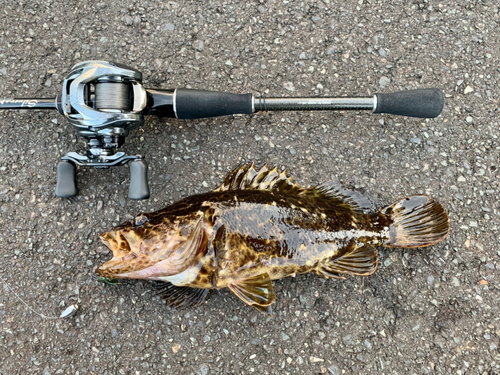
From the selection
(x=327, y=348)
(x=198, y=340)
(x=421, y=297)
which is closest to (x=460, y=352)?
(x=421, y=297)

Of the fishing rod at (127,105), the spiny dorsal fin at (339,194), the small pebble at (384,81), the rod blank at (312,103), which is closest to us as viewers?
→ the fishing rod at (127,105)

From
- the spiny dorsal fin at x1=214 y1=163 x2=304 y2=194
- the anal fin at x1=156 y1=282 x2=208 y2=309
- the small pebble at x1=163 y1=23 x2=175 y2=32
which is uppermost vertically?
the small pebble at x1=163 y1=23 x2=175 y2=32

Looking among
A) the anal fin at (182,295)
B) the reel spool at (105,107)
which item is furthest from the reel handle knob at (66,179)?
the anal fin at (182,295)

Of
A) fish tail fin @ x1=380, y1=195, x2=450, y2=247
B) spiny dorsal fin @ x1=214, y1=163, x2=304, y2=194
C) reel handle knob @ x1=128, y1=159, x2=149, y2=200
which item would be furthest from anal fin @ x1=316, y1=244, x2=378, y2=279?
reel handle knob @ x1=128, y1=159, x2=149, y2=200

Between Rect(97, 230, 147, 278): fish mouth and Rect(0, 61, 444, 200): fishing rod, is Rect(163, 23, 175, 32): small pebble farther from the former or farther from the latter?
Rect(97, 230, 147, 278): fish mouth

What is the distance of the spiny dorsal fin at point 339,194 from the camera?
2.75m

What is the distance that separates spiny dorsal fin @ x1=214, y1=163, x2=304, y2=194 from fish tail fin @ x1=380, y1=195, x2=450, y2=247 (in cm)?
81

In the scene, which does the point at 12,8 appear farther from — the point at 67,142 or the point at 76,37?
the point at 67,142

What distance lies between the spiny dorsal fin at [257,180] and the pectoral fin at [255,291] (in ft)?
2.27

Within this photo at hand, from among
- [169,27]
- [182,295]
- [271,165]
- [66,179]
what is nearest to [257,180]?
[271,165]

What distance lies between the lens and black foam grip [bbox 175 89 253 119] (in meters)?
2.55

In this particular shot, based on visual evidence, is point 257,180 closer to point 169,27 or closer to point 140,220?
point 140,220

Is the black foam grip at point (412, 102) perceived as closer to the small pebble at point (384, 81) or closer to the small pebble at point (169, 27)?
the small pebble at point (384, 81)

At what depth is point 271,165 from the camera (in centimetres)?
294
